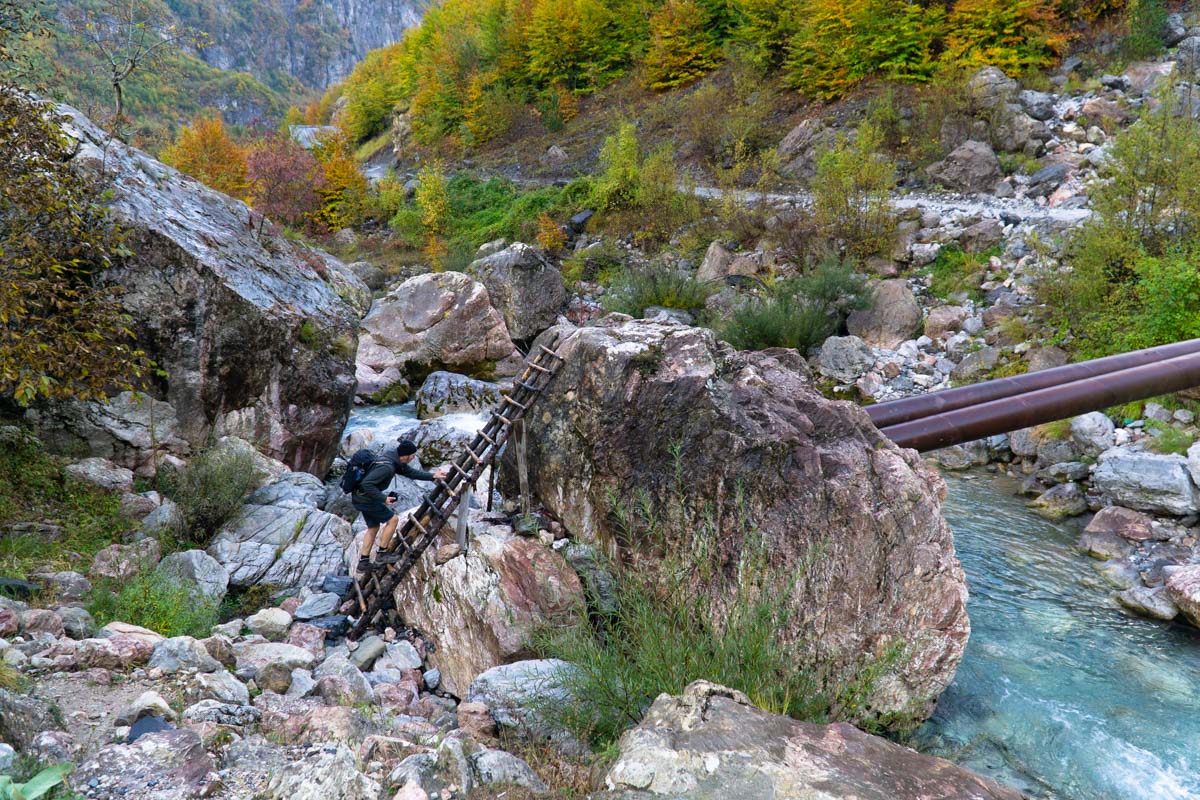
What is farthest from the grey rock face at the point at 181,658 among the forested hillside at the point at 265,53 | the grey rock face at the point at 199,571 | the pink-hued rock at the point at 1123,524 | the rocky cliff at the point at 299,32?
the rocky cliff at the point at 299,32

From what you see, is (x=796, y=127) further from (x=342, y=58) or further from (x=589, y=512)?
(x=342, y=58)

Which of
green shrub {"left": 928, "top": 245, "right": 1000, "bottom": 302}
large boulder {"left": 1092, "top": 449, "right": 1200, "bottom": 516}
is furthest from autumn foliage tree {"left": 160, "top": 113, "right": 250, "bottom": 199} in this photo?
large boulder {"left": 1092, "top": 449, "right": 1200, "bottom": 516}

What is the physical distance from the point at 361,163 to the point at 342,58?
389 ft

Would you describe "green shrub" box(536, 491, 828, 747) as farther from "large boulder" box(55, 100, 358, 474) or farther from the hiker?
"large boulder" box(55, 100, 358, 474)

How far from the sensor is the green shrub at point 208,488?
779 cm

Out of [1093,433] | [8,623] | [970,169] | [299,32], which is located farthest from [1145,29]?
[299,32]

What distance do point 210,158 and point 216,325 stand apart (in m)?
24.8

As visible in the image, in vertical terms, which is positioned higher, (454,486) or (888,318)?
(888,318)

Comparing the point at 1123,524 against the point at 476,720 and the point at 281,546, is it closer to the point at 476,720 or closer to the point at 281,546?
the point at 476,720

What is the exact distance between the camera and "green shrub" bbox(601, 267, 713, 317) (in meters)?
19.1

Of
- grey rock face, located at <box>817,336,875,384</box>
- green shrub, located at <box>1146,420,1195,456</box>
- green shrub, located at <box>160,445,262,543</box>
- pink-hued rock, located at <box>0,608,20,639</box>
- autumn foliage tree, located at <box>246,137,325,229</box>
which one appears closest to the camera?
pink-hued rock, located at <box>0,608,20,639</box>

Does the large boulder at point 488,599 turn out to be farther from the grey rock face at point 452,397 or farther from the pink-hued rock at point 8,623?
the grey rock face at point 452,397

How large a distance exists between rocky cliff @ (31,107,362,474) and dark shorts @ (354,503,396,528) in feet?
9.97

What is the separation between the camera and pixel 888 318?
17.0m
